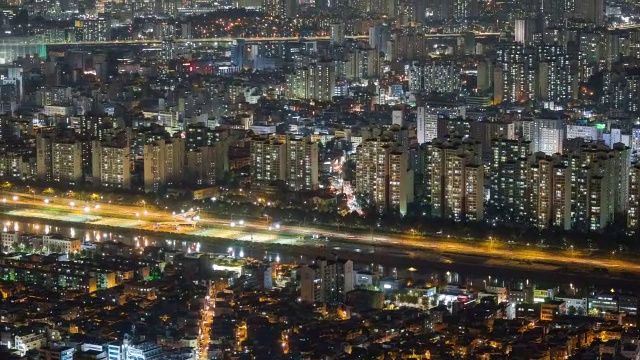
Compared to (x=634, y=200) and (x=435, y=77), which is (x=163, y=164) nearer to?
(x=634, y=200)

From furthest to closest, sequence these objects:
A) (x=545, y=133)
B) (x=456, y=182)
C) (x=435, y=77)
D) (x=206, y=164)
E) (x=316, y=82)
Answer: (x=435, y=77) < (x=316, y=82) < (x=545, y=133) < (x=206, y=164) < (x=456, y=182)

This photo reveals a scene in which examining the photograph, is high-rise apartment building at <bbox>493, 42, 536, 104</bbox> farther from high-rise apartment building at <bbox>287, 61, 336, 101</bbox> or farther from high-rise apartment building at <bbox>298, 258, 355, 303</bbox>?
high-rise apartment building at <bbox>298, 258, 355, 303</bbox>

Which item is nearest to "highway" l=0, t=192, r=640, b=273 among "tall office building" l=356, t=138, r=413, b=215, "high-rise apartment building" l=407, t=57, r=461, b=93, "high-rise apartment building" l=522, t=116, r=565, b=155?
"tall office building" l=356, t=138, r=413, b=215

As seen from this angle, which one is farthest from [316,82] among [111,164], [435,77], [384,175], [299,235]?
[299,235]

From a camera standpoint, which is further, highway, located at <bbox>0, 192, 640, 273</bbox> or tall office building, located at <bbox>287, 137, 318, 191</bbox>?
tall office building, located at <bbox>287, 137, 318, 191</bbox>

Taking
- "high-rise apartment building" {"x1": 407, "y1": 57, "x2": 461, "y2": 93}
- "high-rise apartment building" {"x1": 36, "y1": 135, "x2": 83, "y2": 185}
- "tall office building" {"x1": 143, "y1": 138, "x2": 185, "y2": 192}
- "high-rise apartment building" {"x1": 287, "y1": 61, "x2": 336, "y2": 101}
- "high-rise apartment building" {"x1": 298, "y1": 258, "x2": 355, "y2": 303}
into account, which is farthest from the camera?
"high-rise apartment building" {"x1": 407, "y1": 57, "x2": 461, "y2": 93}

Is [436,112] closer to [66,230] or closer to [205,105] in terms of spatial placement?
[205,105]

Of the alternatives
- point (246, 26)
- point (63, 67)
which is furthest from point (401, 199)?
point (246, 26)
